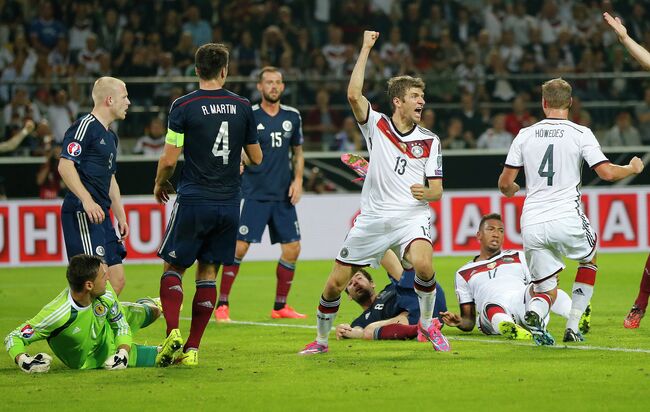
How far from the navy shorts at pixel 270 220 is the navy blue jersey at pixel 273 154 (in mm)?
82

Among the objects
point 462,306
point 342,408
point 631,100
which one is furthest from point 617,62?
point 342,408

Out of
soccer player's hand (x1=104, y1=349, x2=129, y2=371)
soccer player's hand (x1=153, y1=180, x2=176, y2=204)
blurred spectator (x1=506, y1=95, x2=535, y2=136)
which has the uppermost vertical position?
blurred spectator (x1=506, y1=95, x2=535, y2=136)

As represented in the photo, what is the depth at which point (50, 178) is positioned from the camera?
19.9 metres

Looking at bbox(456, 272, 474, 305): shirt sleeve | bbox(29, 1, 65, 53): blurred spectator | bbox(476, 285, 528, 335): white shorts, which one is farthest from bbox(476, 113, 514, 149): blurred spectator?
bbox(476, 285, 528, 335): white shorts

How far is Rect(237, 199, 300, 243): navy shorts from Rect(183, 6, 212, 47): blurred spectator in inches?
466

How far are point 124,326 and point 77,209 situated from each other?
1.13 meters

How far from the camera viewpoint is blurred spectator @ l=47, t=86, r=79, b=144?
2141 cm

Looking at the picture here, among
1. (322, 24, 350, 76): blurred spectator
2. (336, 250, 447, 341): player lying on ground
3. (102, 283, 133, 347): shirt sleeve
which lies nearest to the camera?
(102, 283, 133, 347): shirt sleeve

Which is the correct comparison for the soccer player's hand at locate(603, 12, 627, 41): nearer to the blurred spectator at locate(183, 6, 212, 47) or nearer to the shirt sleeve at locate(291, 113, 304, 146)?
the shirt sleeve at locate(291, 113, 304, 146)

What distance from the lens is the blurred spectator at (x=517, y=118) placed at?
72.6 feet

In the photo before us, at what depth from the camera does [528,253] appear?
9141 mm

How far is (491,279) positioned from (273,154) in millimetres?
3645

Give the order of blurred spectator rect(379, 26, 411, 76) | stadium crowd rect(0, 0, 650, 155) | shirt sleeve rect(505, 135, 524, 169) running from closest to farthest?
shirt sleeve rect(505, 135, 524, 169), stadium crowd rect(0, 0, 650, 155), blurred spectator rect(379, 26, 411, 76)

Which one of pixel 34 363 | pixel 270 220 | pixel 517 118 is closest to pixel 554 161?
pixel 34 363
